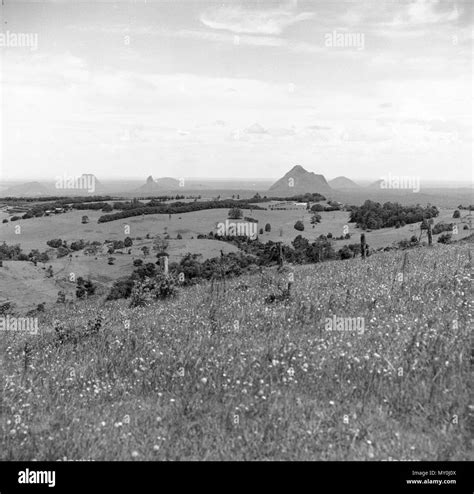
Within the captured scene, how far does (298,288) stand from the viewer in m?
14.3

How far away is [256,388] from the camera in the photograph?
7.05m

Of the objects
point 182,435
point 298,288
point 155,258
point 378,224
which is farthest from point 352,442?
point 378,224

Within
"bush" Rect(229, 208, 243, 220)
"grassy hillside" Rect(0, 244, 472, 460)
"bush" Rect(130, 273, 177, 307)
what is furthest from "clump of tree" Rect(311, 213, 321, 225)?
"grassy hillside" Rect(0, 244, 472, 460)

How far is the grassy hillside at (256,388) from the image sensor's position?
5695mm

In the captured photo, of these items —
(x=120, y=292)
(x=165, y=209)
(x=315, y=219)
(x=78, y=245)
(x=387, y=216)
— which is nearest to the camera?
(x=120, y=292)

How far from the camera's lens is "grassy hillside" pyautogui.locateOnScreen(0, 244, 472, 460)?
5.70m

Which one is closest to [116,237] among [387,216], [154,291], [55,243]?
[55,243]

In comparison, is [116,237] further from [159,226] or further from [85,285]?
[85,285]

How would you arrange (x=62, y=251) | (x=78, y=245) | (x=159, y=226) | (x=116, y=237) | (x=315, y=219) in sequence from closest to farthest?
(x=62, y=251), (x=315, y=219), (x=78, y=245), (x=116, y=237), (x=159, y=226)

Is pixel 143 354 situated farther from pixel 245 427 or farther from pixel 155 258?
pixel 155 258

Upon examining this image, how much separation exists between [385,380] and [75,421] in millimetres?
4392

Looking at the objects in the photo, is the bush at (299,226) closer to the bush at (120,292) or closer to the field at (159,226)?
the field at (159,226)

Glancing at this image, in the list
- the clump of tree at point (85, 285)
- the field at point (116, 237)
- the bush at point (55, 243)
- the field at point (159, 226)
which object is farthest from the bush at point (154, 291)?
the bush at point (55, 243)

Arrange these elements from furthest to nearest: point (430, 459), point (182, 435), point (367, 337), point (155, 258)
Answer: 1. point (155, 258)
2. point (367, 337)
3. point (182, 435)
4. point (430, 459)
